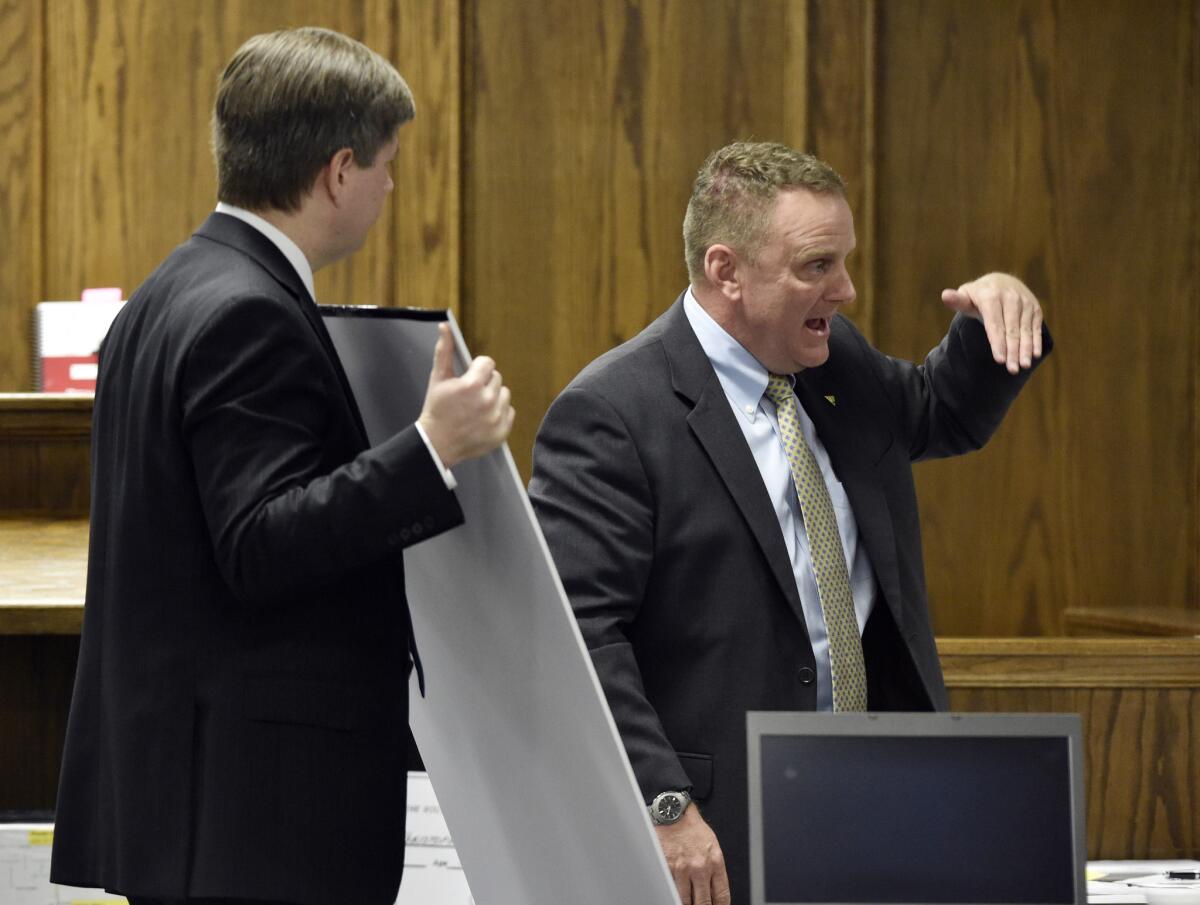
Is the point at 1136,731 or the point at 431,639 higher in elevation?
the point at 431,639

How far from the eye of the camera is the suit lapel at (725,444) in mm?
2139

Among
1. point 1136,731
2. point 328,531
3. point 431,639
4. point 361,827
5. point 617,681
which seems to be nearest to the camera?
point 328,531

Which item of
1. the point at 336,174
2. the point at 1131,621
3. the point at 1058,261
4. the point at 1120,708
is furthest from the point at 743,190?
the point at 1058,261

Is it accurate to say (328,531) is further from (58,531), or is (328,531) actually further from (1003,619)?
(1003,619)

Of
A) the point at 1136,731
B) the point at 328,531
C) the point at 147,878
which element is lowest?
the point at 1136,731

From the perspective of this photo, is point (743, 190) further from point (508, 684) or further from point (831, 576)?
point (508, 684)

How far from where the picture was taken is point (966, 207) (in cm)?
434

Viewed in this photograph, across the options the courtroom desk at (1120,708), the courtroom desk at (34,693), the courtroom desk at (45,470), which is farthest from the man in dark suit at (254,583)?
the courtroom desk at (45,470)

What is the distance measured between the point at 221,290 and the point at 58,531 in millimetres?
2185

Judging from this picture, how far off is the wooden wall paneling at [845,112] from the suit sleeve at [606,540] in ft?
7.13

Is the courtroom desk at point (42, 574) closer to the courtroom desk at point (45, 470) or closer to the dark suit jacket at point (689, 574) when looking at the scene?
the courtroom desk at point (45, 470)

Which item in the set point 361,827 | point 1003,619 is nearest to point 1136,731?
point 1003,619

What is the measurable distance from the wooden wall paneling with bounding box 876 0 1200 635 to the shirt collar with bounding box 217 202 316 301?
2892mm

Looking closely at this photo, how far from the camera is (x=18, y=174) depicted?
156 inches
